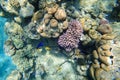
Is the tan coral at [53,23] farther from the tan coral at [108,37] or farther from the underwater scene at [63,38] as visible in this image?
the tan coral at [108,37]

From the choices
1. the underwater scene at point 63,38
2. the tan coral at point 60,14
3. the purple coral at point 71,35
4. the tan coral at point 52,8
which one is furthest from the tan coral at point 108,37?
the tan coral at point 52,8

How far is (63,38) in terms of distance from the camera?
481 cm

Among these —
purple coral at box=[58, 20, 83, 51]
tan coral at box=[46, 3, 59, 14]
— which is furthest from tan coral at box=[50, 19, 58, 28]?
purple coral at box=[58, 20, 83, 51]

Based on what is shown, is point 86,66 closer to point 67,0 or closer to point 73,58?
point 73,58

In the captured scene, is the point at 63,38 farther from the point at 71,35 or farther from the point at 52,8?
the point at 52,8

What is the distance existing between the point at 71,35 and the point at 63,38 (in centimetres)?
23

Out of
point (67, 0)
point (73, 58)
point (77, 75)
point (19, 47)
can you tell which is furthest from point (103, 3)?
point (19, 47)

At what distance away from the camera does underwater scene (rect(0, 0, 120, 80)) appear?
4.57m

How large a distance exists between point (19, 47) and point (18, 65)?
60 centimetres

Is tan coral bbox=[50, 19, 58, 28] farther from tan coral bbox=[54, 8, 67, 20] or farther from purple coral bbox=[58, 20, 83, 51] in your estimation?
purple coral bbox=[58, 20, 83, 51]

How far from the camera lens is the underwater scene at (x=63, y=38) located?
15.0 ft

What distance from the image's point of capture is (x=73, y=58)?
546 cm

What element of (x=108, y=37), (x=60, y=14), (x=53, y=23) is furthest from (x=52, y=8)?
(x=108, y=37)

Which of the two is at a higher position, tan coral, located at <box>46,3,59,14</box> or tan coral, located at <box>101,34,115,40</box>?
tan coral, located at <box>46,3,59,14</box>
